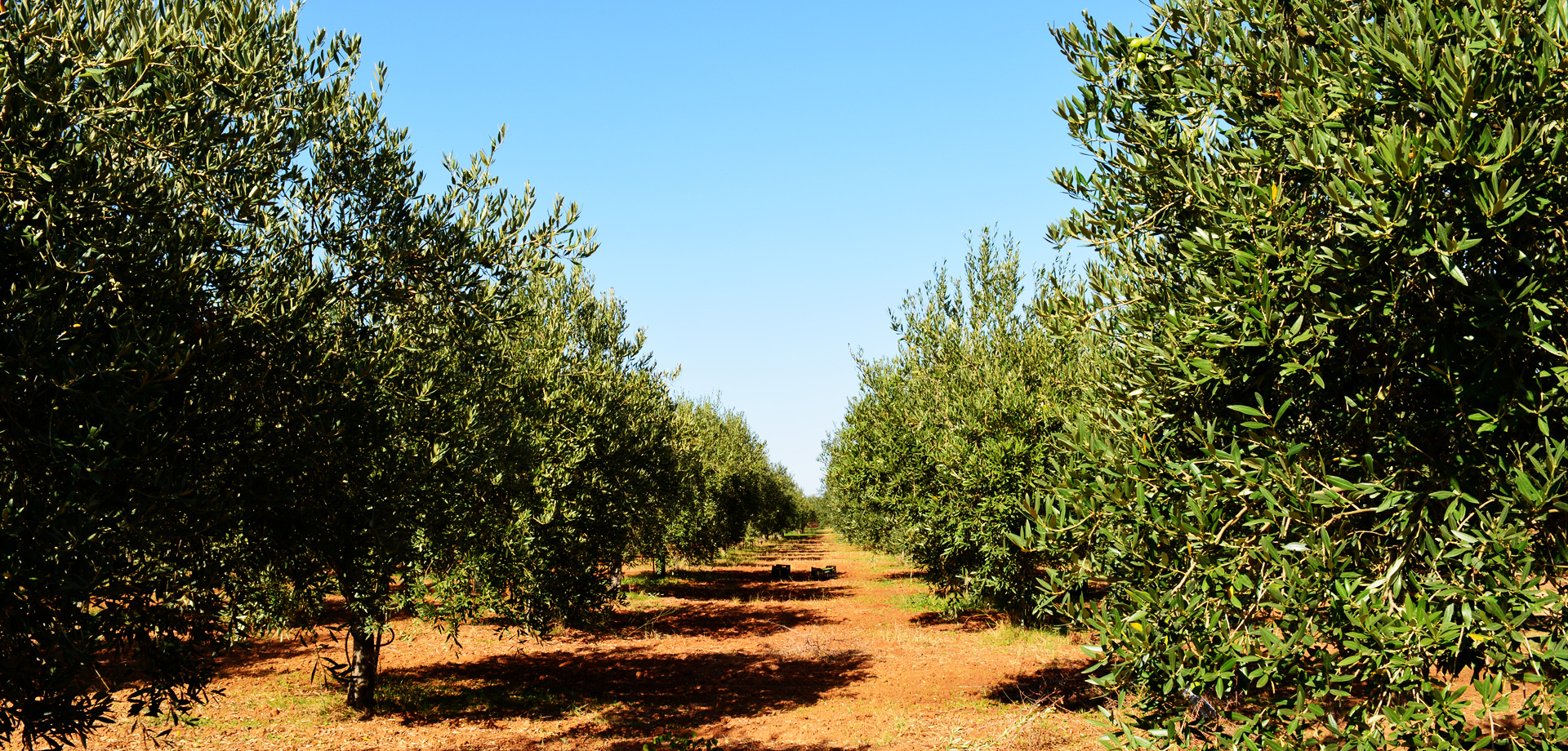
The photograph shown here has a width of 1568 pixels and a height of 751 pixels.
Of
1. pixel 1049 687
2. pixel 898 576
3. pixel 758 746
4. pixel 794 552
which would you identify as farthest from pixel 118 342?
pixel 794 552

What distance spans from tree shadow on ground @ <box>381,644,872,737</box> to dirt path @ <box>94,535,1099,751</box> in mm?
79

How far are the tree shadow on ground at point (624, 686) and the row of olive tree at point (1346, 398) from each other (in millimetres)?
14281

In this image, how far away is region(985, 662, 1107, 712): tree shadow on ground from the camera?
60.3ft

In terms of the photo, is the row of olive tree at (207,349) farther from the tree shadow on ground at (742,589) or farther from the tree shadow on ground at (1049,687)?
the tree shadow on ground at (742,589)

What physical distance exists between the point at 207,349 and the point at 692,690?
56.6 ft

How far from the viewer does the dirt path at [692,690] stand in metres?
16.3

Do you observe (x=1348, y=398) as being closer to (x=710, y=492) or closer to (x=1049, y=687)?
(x=1049, y=687)

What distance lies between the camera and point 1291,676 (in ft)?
18.6

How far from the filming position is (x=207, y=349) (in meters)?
7.52

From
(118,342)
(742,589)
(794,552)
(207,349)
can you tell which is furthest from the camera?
(794,552)

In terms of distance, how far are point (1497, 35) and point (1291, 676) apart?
448 cm

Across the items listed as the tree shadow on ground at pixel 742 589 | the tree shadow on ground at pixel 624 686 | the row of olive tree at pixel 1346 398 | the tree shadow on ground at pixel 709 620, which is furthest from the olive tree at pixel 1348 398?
the tree shadow on ground at pixel 742 589

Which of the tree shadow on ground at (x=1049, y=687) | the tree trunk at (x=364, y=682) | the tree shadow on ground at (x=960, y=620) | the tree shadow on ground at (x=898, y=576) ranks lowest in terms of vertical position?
the tree shadow on ground at (x=1049, y=687)

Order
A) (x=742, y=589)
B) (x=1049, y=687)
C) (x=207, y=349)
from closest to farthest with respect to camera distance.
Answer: (x=207, y=349), (x=1049, y=687), (x=742, y=589)
